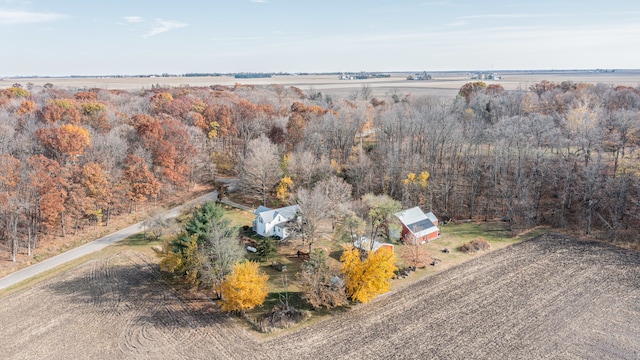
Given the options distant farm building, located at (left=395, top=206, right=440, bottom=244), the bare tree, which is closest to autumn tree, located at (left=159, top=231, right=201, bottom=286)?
the bare tree

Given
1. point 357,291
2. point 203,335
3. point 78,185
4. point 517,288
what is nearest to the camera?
point 203,335

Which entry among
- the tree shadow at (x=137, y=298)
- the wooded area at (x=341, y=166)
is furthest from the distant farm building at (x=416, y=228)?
the tree shadow at (x=137, y=298)

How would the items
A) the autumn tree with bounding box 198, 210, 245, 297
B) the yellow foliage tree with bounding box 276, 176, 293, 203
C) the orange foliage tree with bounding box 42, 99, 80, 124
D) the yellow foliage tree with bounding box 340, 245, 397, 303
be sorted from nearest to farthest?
the yellow foliage tree with bounding box 340, 245, 397, 303
the autumn tree with bounding box 198, 210, 245, 297
the yellow foliage tree with bounding box 276, 176, 293, 203
the orange foliage tree with bounding box 42, 99, 80, 124

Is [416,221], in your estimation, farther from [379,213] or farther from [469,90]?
[469,90]

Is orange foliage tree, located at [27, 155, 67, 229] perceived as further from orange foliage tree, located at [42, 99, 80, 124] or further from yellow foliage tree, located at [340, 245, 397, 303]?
yellow foliage tree, located at [340, 245, 397, 303]

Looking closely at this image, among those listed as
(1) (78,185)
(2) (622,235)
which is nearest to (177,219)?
(1) (78,185)

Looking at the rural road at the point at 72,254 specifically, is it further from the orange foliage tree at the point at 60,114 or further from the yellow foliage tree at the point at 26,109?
the yellow foliage tree at the point at 26,109

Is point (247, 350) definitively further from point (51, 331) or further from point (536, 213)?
point (536, 213)
